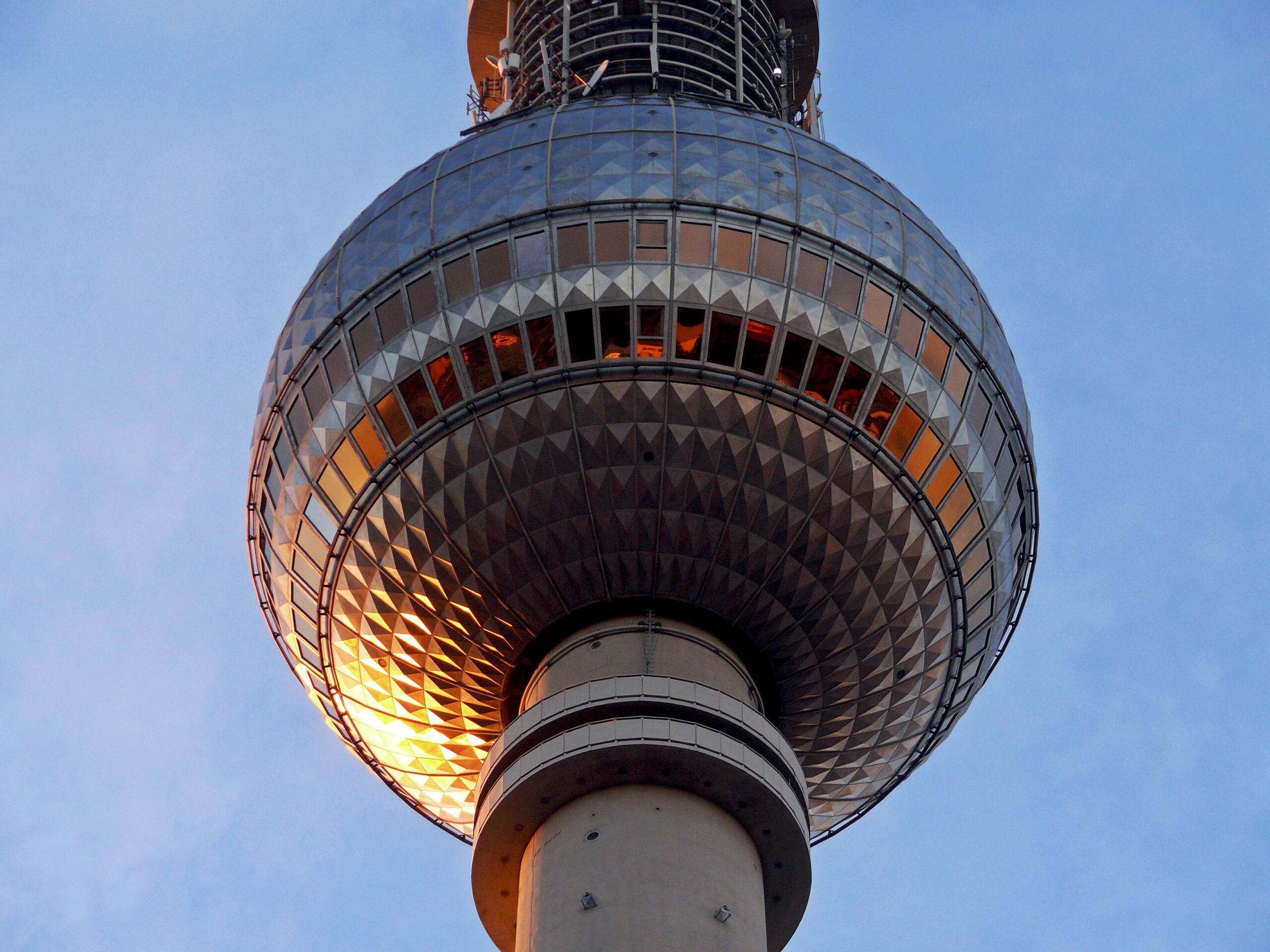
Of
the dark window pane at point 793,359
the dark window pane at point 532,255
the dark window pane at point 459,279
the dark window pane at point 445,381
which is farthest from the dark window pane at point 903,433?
the dark window pane at point 459,279

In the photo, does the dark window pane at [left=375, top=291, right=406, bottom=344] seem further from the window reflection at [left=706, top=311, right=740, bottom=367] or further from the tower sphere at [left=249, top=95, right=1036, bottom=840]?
the window reflection at [left=706, top=311, right=740, bottom=367]

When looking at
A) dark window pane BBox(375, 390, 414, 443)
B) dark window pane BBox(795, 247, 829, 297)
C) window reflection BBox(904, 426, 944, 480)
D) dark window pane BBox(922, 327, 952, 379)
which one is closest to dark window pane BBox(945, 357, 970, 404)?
dark window pane BBox(922, 327, 952, 379)

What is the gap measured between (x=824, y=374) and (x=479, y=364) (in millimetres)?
6467

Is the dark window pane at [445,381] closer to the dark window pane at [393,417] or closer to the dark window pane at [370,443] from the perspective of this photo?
the dark window pane at [393,417]

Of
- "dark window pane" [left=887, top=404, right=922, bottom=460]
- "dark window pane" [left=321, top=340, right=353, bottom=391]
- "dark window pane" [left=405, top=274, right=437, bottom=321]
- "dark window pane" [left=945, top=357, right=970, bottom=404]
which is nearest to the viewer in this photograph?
"dark window pane" [left=887, top=404, right=922, bottom=460]

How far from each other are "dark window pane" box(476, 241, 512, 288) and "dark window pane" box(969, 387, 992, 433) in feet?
31.4

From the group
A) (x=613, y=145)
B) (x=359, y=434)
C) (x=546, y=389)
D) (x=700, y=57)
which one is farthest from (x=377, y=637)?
(x=700, y=57)

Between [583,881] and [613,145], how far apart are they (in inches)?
574

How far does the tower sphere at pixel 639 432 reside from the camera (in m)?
29.2

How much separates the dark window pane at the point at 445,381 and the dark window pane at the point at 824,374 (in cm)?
656

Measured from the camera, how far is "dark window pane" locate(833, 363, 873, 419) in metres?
29.7

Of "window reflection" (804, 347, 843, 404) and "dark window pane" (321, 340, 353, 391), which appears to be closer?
"window reflection" (804, 347, 843, 404)

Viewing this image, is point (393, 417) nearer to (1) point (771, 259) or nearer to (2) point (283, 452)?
(2) point (283, 452)

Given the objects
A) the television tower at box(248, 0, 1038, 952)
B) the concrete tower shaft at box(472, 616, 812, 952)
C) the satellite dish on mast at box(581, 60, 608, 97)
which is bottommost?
the concrete tower shaft at box(472, 616, 812, 952)
